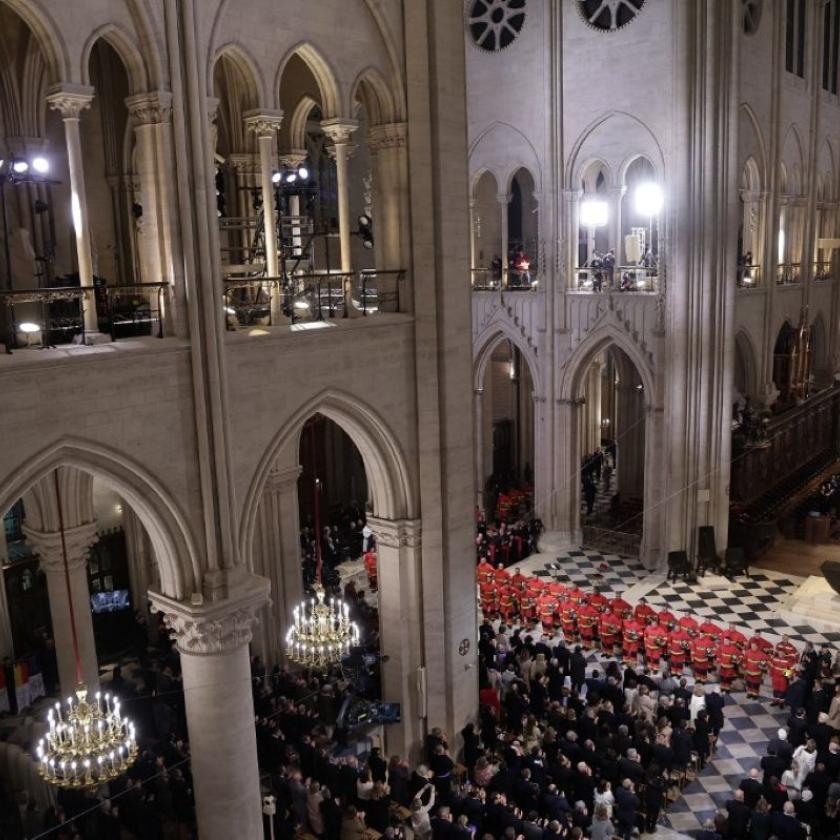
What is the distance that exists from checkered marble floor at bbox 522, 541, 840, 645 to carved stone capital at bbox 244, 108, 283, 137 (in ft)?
47.5

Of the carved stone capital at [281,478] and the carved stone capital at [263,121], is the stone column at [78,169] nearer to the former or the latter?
the carved stone capital at [263,121]

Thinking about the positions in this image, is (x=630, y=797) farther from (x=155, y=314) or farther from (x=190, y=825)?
(x=155, y=314)

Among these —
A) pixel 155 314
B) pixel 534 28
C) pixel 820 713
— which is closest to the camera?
Result: pixel 155 314

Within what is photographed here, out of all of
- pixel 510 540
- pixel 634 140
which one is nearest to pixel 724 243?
pixel 634 140

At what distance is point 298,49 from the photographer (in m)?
12.0

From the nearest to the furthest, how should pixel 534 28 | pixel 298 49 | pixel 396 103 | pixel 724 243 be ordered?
pixel 298 49 → pixel 396 103 → pixel 724 243 → pixel 534 28

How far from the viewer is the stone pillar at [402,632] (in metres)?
Answer: 14.0

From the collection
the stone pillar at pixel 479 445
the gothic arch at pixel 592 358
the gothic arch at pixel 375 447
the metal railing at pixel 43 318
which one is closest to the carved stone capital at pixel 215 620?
the gothic arch at pixel 375 447

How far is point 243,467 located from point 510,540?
14.1 metres

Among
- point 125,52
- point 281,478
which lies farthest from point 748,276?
point 125,52

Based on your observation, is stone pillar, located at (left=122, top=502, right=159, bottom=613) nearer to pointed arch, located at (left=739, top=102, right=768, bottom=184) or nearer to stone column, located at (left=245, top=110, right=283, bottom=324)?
stone column, located at (left=245, top=110, right=283, bottom=324)

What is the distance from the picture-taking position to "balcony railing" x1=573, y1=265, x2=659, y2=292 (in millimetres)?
23391

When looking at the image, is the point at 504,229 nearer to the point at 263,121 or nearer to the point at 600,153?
the point at 600,153

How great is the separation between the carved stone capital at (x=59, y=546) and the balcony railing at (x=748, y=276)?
19698 millimetres
